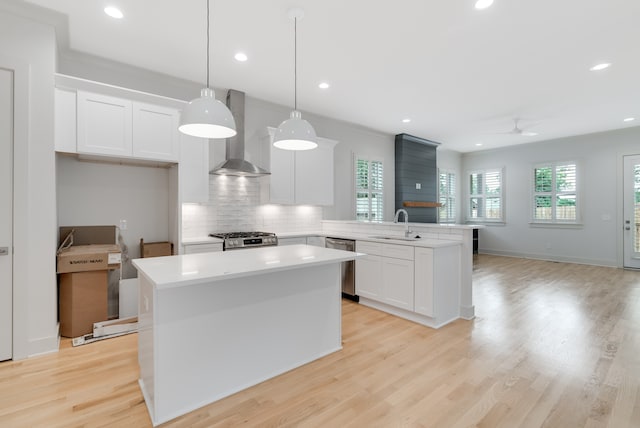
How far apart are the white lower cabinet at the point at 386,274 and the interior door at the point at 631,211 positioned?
619 cm

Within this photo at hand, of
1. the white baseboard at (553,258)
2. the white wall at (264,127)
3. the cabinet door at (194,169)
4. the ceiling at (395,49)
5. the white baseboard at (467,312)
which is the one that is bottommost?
the white baseboard at (467,312)

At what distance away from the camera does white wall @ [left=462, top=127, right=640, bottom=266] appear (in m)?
6.69

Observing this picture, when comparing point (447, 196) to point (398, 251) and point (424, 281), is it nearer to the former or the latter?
point (398, 251)

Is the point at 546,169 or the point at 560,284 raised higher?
the point at 546,169

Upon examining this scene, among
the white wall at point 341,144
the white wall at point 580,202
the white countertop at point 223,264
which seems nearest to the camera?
the white countertop at point 223,264

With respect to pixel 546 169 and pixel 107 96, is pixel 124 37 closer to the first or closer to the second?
pixel 107 96

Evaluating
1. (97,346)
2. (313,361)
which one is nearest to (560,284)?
(313,361)

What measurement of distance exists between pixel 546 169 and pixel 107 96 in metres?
9.03

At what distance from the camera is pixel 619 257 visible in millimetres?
6633

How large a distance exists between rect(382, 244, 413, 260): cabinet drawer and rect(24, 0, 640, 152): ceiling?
7.20ft

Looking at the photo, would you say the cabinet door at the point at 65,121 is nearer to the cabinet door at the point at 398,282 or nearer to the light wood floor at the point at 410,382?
the light wood floor at the point at 410,382

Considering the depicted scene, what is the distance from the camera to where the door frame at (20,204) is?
2695mm

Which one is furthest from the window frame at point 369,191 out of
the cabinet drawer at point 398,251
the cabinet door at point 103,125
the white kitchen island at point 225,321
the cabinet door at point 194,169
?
the cabinet door at point 103,125

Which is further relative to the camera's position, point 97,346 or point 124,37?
point 124,37
